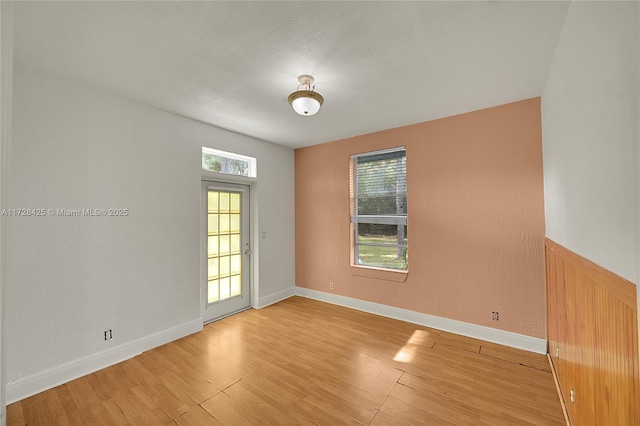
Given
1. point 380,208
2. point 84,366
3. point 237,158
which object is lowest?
point 84,366

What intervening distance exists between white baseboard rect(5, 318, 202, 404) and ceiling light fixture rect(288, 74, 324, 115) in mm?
3039

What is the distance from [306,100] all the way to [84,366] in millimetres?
3314

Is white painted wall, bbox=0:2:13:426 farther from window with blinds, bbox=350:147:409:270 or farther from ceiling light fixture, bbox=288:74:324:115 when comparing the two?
window with blinds, bbox=350:147:409:270

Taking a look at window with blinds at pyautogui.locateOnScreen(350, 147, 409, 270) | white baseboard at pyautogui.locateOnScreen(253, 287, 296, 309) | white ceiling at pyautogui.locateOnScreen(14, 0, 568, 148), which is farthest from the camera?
white baseboard at pyautogui.locateOnScreen(253, 287, 296, 309)

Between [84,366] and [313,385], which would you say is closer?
[313,385]

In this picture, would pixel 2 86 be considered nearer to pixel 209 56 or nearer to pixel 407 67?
pixel 209 56

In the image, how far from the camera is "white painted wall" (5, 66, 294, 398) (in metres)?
2.22

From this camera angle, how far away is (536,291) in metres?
2.88

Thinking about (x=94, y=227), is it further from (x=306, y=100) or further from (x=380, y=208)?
(x=380, y=208)

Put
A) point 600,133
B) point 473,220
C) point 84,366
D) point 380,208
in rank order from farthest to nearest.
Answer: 1. point 380,208
2. point 473,220
3. point 84,366
4. point 600,133

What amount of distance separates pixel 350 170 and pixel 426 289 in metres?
2.18

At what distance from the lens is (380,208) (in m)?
4.13

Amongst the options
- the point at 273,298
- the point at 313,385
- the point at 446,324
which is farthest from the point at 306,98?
the point at 273,298

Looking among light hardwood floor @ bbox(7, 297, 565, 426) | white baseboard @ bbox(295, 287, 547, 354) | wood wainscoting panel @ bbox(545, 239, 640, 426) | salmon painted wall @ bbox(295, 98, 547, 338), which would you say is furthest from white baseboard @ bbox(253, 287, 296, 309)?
wood wainscoting panel @ bbox(545, 239, 640, 426)
